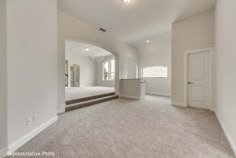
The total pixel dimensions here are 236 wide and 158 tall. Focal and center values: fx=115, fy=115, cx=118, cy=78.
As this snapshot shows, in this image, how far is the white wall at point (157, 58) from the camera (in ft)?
20.7

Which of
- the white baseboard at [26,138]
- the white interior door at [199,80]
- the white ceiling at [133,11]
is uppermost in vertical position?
the white ceiling at [133,11]

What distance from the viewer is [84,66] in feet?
32.3

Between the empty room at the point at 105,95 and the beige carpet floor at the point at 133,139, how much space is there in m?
0.02

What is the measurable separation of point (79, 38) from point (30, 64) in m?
2.21

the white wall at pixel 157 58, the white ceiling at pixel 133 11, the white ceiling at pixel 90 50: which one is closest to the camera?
the white ceiling at pixel 133 11

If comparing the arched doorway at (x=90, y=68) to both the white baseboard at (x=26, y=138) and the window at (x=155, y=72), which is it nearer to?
the window at (x=155, y=72)

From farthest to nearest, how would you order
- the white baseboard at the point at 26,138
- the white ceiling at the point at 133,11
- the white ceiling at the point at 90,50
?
the white ceiling at the point at 90,50 < the white ceiling at the point at 133,11 < the white baseboard at the point at 26,138

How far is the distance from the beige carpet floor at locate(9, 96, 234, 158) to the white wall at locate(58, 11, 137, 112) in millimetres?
1218

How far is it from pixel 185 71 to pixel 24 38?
4.48m

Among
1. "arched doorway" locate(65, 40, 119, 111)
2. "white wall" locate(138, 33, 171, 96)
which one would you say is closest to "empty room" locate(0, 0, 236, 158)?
"white wall" locate(138, 33, 171, 96)
